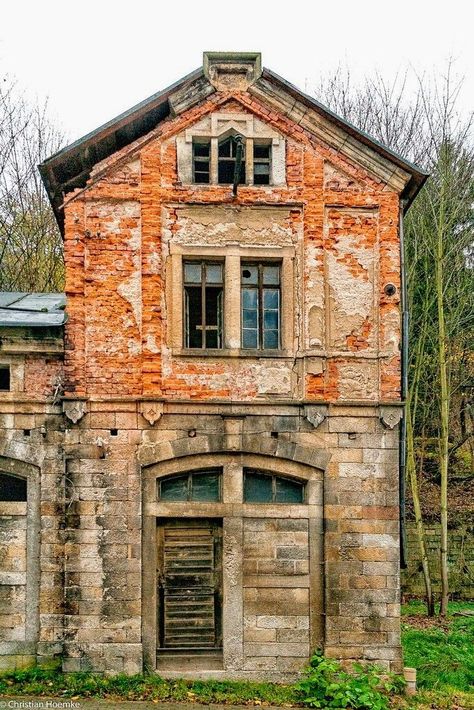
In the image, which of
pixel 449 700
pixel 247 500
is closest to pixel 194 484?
pixel 247 500

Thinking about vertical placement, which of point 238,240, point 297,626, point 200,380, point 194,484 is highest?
point 238,240

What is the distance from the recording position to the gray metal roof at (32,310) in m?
12.4

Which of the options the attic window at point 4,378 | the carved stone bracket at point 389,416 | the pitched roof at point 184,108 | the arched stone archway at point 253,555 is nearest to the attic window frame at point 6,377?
the attic window at point 4,378

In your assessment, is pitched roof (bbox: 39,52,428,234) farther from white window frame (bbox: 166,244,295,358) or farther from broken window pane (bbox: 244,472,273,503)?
broken window pane (bbox: 244,472,273,503)

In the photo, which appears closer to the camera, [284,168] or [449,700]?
[449,700]

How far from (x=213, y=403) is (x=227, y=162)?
4042 millimetres

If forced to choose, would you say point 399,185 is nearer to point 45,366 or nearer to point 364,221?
point 364,221

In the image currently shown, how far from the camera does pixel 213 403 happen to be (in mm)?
12375

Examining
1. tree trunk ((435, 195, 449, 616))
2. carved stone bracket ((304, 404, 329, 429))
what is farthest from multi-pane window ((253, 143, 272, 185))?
tree trunk ((435, 195, 449, 616))

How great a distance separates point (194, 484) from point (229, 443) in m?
0.89

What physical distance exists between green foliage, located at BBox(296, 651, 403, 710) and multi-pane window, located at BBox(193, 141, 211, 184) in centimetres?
786

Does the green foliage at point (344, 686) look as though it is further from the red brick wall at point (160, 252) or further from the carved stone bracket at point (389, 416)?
the red brick wall at point (160, 252)

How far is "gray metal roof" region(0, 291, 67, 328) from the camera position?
12.4 meters

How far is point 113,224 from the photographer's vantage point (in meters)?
12.5
